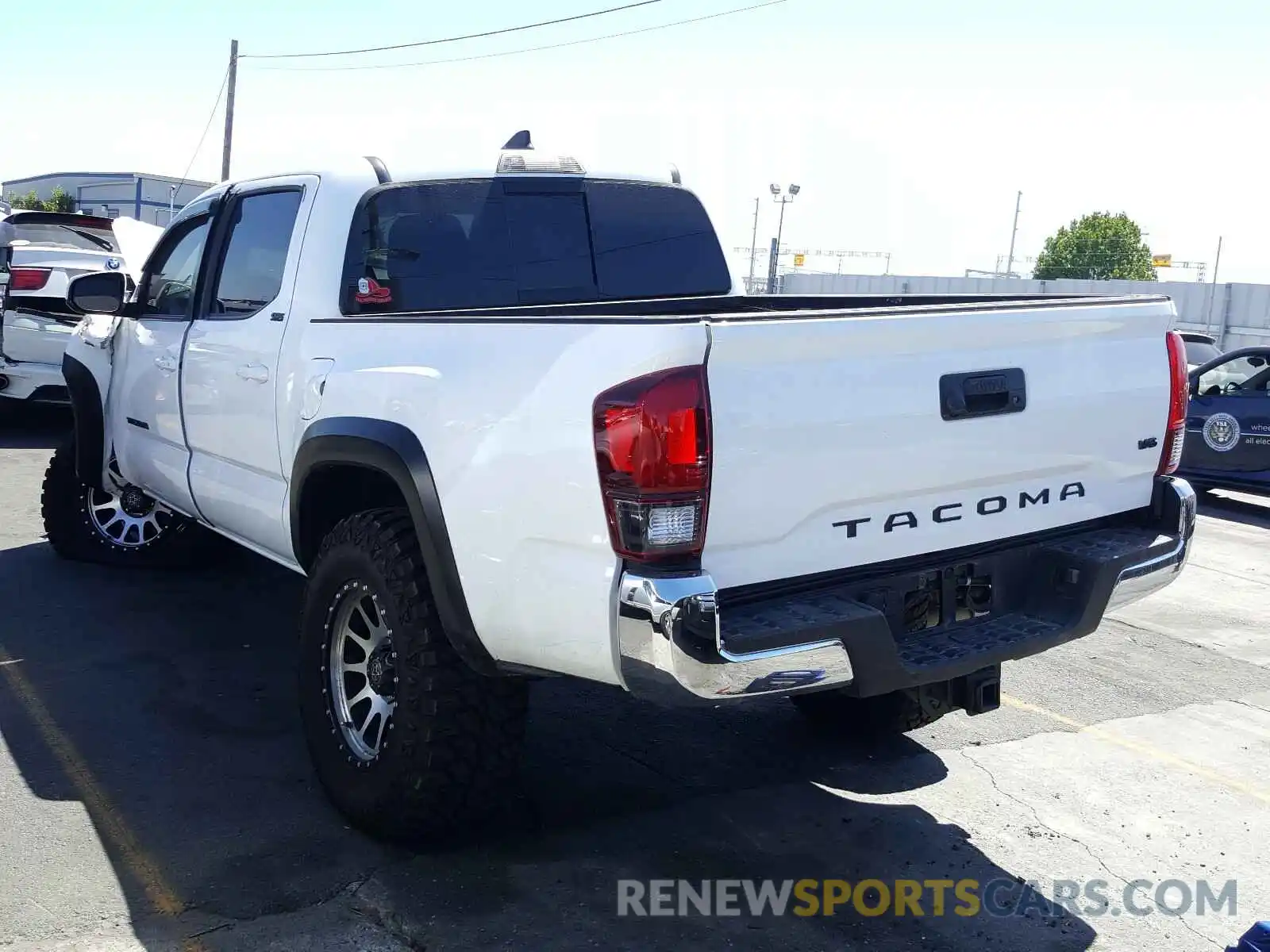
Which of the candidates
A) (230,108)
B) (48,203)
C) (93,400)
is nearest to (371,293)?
(93,400)

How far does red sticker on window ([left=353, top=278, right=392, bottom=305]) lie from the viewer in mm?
4324

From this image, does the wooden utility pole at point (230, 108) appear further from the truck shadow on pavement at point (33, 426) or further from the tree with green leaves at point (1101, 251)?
the tree with green leaves at point (1101, 251)

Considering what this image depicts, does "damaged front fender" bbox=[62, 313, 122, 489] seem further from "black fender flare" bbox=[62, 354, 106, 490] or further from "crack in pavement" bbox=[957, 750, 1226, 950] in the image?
"crack in pavement" bbox=[957, 750, 1226, 950]

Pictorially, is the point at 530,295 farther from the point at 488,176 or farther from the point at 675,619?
the point at 675,619

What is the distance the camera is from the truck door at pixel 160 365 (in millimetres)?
5289

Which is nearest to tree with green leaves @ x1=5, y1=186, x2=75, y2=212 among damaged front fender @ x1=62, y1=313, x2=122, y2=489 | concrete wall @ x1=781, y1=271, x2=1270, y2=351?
concrete wall @ x1=781, y1=271, x2=1270, y2=351

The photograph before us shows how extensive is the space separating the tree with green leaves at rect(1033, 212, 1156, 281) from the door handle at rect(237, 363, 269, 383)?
288ft

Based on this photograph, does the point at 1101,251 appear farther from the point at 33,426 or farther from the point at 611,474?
the point at 611,474

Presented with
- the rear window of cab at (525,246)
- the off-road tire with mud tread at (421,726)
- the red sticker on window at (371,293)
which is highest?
the rear window of cab at (525,246)

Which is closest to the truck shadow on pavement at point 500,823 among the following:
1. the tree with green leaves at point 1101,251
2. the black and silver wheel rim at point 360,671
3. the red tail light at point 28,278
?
the black and silver wheel rim at point 360,671

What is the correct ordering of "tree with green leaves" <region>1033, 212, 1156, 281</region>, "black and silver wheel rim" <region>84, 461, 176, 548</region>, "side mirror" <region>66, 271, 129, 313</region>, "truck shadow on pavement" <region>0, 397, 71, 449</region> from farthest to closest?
"tree with green leaves" <region>1033, 212, 1156, 281</region> → "truck shadow on pavement" <region>0, 397, 71, 449</region> → "black and silver wheel rim" <region>84, 461, 176, 548</region> → "side mirror" <region>66, 271, 129, 313</region>

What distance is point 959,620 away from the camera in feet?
11.5

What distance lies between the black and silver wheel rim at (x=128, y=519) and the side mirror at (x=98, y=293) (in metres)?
1.25

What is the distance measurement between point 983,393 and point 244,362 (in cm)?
269
